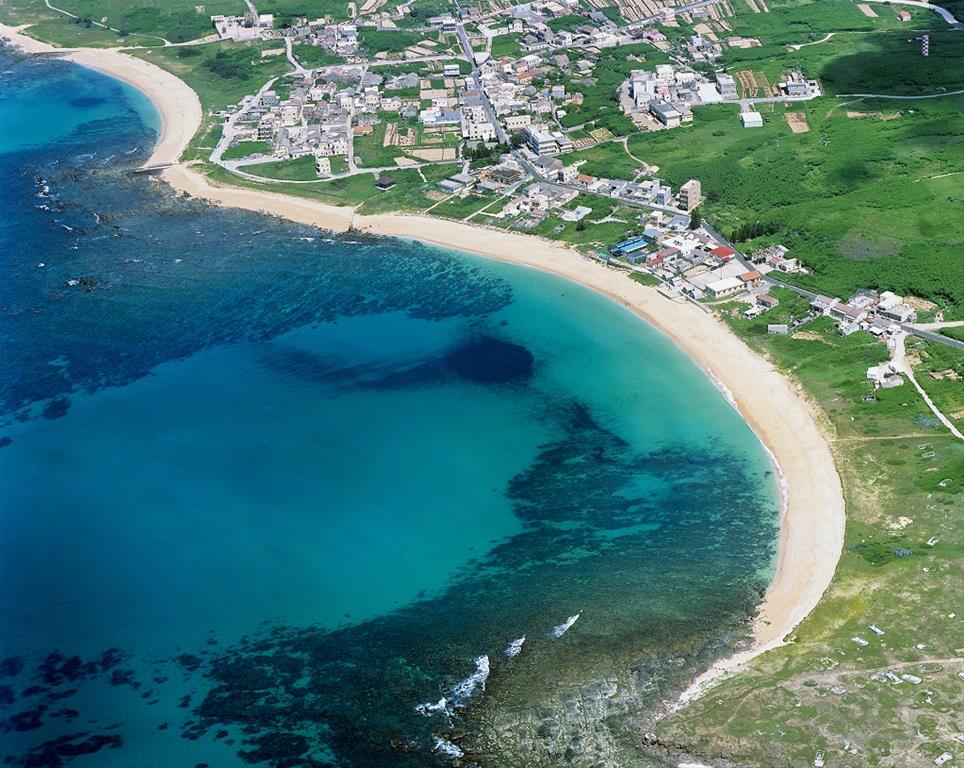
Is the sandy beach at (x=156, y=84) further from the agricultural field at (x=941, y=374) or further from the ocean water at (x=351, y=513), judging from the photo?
the agricultural field at (x=941, y=374)

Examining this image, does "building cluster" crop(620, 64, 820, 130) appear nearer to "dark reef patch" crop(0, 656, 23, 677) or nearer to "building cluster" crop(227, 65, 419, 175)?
"building cluster" crop(227, 65, 419, 175)

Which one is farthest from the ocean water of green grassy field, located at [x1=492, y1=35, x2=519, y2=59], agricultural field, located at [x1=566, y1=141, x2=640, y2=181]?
green grassy field, located at [x1=492, y1=35, x2=519, y2=59]

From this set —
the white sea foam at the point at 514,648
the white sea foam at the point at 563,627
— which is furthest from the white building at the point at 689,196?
the white sea foam at the point at 514,648

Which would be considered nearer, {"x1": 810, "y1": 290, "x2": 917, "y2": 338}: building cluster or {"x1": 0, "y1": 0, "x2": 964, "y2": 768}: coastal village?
{"x1": 0, "y1": 0, "x2": 964, "y2": 768}: coastal village

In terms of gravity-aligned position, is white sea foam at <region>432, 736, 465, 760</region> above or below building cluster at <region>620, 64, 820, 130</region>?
below

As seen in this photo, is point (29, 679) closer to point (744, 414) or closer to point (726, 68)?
point (744, 414)

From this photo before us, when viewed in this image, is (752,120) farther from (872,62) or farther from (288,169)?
(288,169)

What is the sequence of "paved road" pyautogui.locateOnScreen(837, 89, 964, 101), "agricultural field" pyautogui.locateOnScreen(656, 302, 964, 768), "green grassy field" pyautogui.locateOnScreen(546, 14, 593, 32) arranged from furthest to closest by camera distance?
1. "green grassy field" pyautogui.locateOnScreen(546, 14, 593, 32)
2. "paved road" pyautogui.locateOnScreen(837, 89, 964, 101)
3. "agricultural field" pyautogui.locateOnScreen(656, 302, 964, 768)
